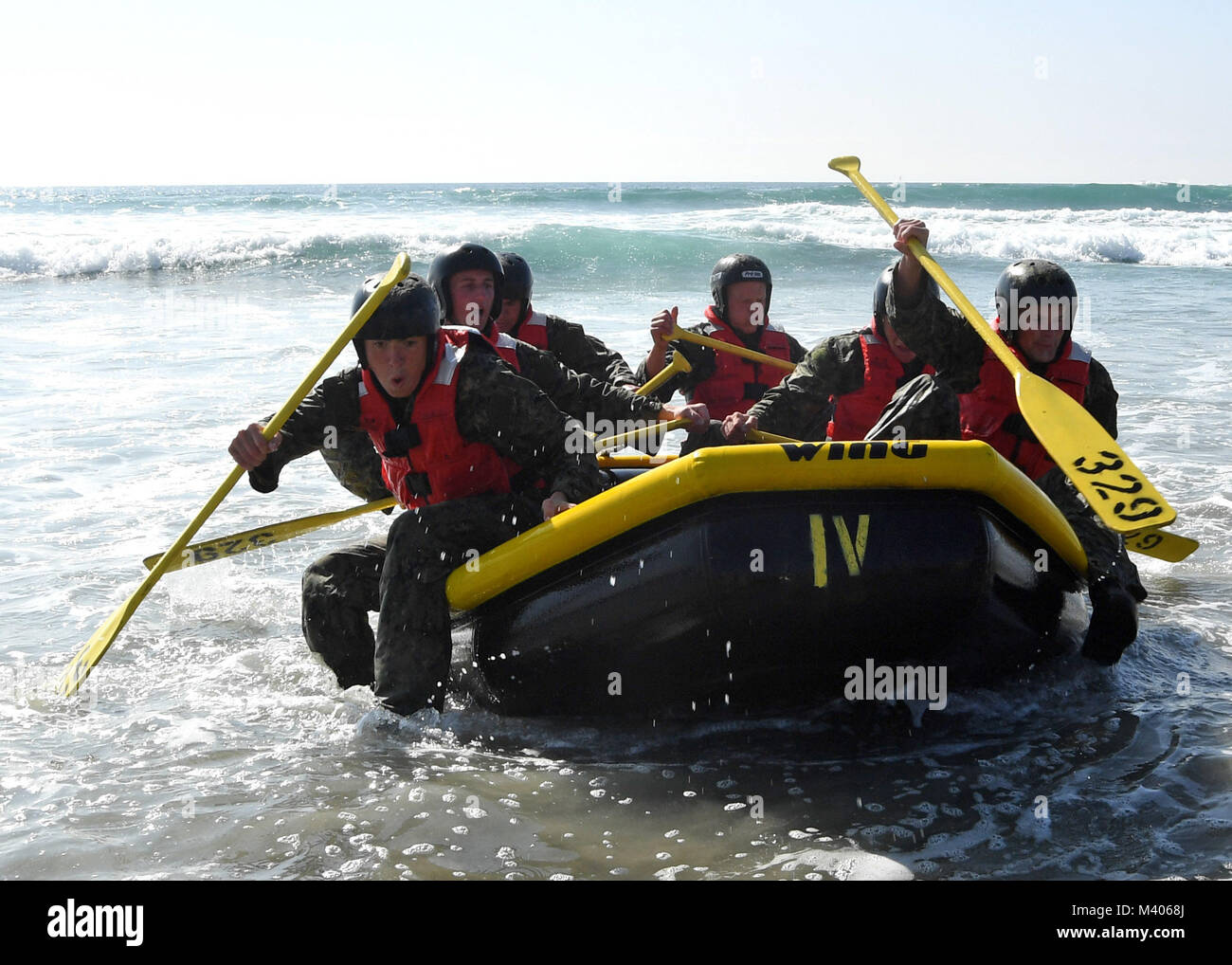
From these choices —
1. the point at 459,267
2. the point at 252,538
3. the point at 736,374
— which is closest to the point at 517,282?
the point at 459,267

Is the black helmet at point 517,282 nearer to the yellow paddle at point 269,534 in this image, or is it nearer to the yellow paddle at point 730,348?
the yellow paddle at point 730,348

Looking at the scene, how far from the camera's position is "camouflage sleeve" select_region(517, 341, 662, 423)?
5020 millimetres

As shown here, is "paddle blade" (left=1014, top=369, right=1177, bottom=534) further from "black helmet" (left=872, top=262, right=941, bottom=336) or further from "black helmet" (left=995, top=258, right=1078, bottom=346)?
"black helmet" (left=872, top=262, right=941, bottom=336)

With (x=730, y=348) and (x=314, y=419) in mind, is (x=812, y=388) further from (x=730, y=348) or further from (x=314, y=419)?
(x=314, y=419)

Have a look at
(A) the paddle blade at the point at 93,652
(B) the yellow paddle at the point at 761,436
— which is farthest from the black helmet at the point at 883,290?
(A) the paddle blade at the point at 93,652

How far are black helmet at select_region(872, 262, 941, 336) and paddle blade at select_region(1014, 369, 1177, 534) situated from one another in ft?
1.57

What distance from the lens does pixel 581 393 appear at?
540cm

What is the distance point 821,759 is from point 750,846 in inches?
23.7

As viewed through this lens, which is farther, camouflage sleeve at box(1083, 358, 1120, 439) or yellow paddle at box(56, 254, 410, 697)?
camouflage sleeve at box(1083, 358, 1120, 439)

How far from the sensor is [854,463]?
139 inches

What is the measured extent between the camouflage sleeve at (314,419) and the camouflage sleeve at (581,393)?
921 mm

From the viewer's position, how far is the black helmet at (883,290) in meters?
4.41

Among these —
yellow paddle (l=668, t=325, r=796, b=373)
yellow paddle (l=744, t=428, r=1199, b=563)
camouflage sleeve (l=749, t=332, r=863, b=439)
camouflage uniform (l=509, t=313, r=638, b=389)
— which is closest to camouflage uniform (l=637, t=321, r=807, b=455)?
yellow paddle (l=668, t=325, r=796, b=373)
